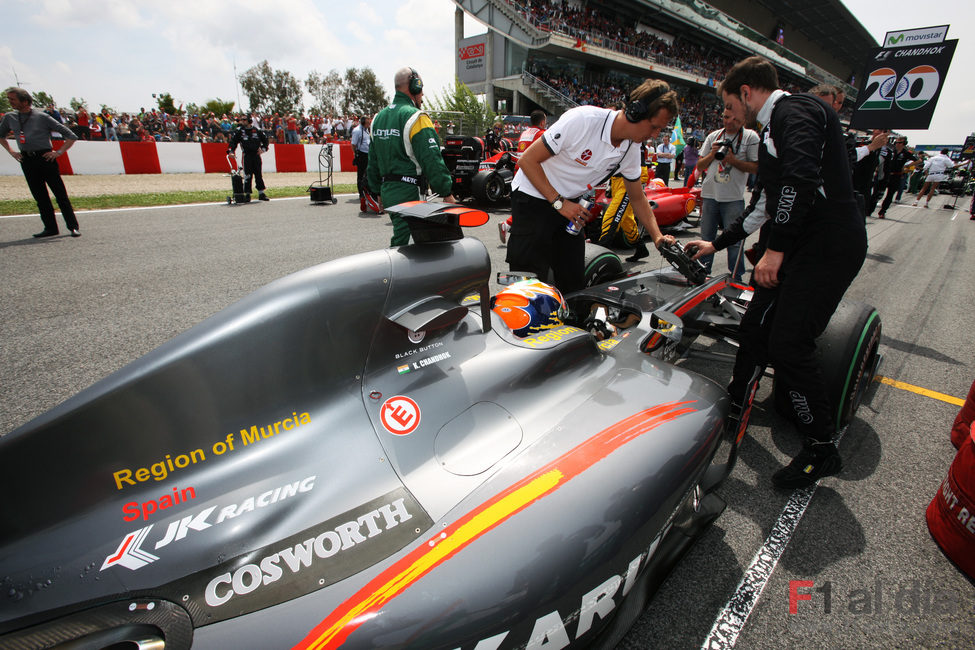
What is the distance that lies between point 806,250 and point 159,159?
16.7m

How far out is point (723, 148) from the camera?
4.34 metres

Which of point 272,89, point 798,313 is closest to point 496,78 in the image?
point 272,89

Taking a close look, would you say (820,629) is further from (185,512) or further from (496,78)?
(496,78)

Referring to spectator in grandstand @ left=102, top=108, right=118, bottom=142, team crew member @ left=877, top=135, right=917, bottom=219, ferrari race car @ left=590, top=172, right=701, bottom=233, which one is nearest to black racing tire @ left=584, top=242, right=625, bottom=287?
ferrari race car @ left=590, top=172, right=701, bottom=233

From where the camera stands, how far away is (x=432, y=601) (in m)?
1.02

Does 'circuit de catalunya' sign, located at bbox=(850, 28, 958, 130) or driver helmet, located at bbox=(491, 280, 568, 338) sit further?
'circuit de catalunya' sign, located at bbox=(850, 28, 958, 130)

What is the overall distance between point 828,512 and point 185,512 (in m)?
2.44

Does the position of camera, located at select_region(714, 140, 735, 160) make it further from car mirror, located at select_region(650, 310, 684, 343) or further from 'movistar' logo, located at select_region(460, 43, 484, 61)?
'movistar' logo, located at select_region(460, 43, 484, 61)

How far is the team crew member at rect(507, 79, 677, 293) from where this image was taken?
99.7 inches

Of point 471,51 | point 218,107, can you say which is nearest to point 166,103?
point 218,107

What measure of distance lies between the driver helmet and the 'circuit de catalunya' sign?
7913 millimetres

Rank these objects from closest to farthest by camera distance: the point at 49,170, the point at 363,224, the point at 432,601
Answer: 1. the point at 432,601
2. the point at 49,170
3. the point at 363,224

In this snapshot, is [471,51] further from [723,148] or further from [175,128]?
[723,148]

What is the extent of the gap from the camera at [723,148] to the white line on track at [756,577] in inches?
126
